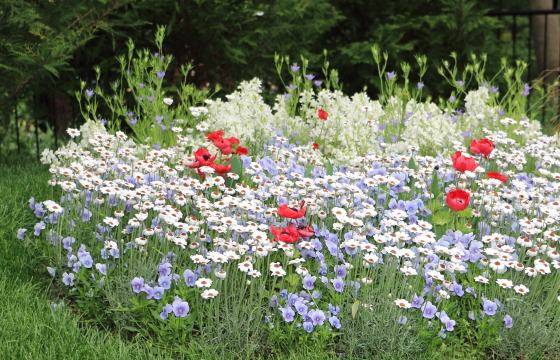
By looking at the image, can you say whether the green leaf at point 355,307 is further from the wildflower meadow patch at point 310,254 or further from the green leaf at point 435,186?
the green leaf at point 435,186

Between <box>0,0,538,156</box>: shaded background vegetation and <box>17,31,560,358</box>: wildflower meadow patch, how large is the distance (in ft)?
4.61

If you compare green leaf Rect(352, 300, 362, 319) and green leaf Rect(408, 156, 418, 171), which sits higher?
green leaf Rect(408, 156, 418, 171)

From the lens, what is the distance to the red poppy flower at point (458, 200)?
3150 millimetres

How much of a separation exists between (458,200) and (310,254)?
0.85 metres

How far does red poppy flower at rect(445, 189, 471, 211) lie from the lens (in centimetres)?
315

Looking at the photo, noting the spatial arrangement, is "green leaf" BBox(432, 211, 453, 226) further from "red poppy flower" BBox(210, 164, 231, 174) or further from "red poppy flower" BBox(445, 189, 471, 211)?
Answer: "red poppy flower" BBox(210, 164, 231, 174)

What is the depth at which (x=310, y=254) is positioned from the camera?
3.26 meters

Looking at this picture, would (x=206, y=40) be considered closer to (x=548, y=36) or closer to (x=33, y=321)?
(x=33, y=321)

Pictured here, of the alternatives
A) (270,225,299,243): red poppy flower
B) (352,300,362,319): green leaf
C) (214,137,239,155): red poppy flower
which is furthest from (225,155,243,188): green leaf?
(352,300,362,319): green leaf

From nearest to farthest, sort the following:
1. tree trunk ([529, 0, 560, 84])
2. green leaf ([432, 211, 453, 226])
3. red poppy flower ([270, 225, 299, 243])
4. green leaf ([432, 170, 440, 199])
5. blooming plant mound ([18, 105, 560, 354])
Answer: red poppy flower ([270, 225, 299, 243]) → blooming plant mound ([18, 105, 560, 354]) → green leaf ([432, 211, 453, 226]) → green leaf ([432, 170, 440, 199]) → tree trunk ([529, 0, 560, 84])

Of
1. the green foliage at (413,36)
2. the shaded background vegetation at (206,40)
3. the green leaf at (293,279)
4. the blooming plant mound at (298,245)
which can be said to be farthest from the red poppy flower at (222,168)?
the green foliage at (413,36)

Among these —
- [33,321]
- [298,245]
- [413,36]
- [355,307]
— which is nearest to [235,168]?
[298,245]

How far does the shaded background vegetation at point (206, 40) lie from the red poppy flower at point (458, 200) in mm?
3293

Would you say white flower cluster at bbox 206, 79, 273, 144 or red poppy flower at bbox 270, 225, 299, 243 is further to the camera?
white flower cluster at bbox 206, 79, 273, 144
